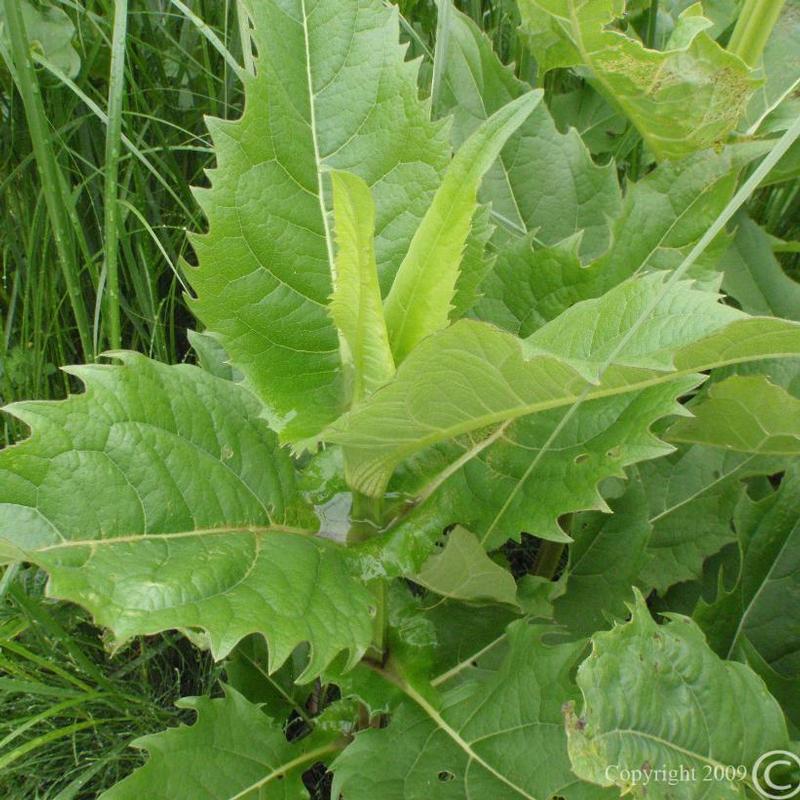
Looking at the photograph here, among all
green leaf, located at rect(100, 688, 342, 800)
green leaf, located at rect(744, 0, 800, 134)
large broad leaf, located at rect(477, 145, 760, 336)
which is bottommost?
green leaf, located at rect(100, 688, 342, 800)

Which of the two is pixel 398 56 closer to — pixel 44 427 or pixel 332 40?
pixel 332 40

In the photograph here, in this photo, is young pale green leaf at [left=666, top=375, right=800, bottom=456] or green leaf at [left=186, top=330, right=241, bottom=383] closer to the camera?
young pale green leaf at [left=666, top=375, right=800, bottom=456]

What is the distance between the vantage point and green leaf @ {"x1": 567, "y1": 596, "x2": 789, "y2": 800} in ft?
2.40

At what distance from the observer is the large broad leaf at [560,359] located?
0.56 m

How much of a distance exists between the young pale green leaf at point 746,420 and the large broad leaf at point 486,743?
0.99ft

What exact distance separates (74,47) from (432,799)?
3.96ft

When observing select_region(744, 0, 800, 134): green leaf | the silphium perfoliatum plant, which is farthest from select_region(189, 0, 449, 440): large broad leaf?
select_region(744, 0, 800, 134): green leaf

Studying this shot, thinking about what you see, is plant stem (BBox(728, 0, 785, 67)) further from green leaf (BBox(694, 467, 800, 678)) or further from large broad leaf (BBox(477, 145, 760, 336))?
green leaf (BBox(694, 467, 800, 678))

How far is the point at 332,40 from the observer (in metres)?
0.86

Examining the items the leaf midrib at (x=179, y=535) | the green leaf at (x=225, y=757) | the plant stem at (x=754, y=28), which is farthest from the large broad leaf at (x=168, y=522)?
the plant stem at (x=754, y=28)

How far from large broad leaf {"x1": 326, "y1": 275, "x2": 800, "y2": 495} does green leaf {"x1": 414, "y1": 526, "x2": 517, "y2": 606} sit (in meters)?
0.18

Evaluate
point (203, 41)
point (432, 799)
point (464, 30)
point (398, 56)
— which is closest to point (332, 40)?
point (398, 56)
